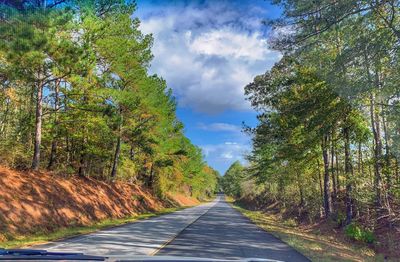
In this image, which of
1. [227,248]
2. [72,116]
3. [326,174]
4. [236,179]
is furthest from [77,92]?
[236,179]

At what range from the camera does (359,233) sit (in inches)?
738

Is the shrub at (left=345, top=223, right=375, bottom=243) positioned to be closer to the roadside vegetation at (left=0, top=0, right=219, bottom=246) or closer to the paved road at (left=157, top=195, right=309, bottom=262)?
the paved road at (left=157, top=195, right=309, bottom=262)

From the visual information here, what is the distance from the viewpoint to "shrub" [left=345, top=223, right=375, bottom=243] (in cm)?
1836

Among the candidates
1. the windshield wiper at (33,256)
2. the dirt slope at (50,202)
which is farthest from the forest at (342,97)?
the dirt slope at (50,202)

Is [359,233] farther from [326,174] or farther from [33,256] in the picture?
[33,256]

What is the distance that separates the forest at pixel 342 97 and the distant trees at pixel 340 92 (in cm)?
3

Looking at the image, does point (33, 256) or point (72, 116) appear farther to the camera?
point (72, 116)

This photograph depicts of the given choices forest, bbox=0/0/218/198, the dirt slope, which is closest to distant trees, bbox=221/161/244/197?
forest, bbox=0/0/218/198

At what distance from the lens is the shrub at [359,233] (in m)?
18.4

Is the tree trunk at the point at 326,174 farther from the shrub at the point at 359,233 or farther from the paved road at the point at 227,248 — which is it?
the paved road at the point at 227,248

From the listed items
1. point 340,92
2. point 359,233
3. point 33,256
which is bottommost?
point 359,233

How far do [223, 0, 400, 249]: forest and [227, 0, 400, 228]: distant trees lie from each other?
0.11 feet

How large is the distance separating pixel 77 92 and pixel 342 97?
14884 millimetres

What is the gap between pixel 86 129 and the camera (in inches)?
1150
